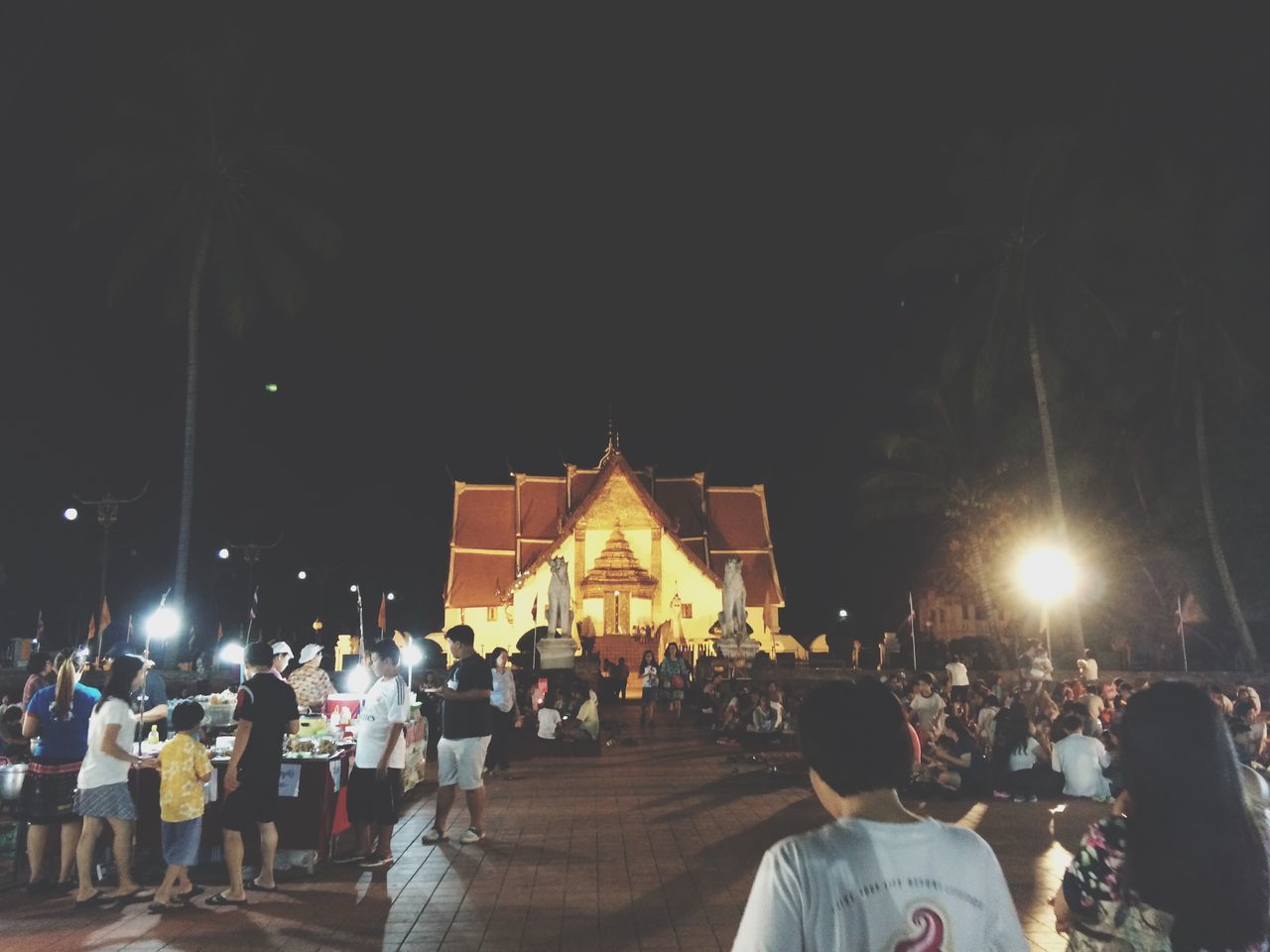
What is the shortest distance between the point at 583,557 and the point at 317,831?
89.2ft

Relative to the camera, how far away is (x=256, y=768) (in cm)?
604

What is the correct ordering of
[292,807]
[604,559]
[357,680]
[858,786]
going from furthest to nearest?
[604,559] < [357,680] < [292,807] < [858,786]

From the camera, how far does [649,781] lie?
11188 millimetres

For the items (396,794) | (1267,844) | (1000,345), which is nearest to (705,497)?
(1000,345)

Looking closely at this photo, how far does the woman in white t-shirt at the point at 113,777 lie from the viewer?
6027 millimetres

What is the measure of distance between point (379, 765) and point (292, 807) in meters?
0.77

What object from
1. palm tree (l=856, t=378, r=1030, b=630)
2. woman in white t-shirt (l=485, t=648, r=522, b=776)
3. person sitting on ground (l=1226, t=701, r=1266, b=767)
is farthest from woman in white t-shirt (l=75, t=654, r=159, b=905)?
palm tree (l=856, t=378, r=1030, b=630)

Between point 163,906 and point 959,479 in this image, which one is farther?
point 959,479

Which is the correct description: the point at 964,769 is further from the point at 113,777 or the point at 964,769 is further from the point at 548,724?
the point at 113,777

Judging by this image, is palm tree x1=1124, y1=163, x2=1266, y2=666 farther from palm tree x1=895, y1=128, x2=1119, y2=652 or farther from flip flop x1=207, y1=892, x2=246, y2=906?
flip flop x1=207, y1=892, x2=246, y2=906

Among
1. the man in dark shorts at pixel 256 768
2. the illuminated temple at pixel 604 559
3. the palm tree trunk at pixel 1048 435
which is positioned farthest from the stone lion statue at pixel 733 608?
the man in dark shorts at pixel 256 768

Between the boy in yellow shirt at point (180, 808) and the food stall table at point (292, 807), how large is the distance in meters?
0.73

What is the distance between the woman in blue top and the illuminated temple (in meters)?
23.7

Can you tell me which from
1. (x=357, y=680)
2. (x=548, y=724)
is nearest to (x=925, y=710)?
(x=548, y=724)
